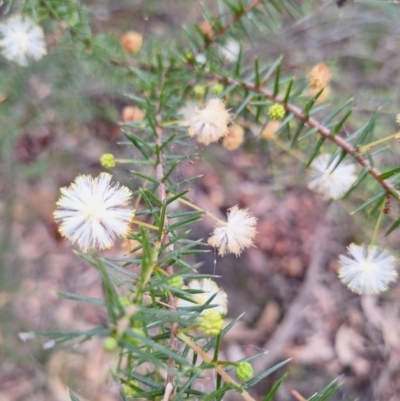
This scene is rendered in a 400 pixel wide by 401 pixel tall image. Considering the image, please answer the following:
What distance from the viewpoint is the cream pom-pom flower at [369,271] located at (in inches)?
31.9

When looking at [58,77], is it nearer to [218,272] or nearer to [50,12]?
[50,12]

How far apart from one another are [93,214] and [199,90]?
0.58m

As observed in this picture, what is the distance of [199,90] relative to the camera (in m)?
1.12

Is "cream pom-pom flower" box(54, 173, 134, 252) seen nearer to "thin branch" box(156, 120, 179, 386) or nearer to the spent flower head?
"thin branch" box(156, 120, 179, 386)

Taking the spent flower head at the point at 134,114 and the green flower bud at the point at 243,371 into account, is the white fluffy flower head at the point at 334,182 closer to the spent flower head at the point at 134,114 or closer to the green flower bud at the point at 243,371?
the green flower bud at the point at 243,371

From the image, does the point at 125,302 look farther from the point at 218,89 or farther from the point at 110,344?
the point at 218,89

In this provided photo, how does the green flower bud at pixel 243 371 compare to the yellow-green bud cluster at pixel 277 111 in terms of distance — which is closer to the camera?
the green flower bud at pixel 243 371

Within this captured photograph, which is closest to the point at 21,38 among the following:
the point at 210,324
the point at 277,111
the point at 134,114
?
the point at 134,114

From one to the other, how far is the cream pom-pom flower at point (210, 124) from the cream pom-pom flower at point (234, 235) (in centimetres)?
19

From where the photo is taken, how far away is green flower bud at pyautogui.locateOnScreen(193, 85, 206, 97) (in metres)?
1.12

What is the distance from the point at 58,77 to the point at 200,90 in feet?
2.53

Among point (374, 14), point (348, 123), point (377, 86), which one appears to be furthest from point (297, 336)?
point (374, 14)

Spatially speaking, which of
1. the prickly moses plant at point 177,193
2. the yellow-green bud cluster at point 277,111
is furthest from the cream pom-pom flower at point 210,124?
the yellow-green bud cluster at point 277,111

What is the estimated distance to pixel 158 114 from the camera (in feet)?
3.41
